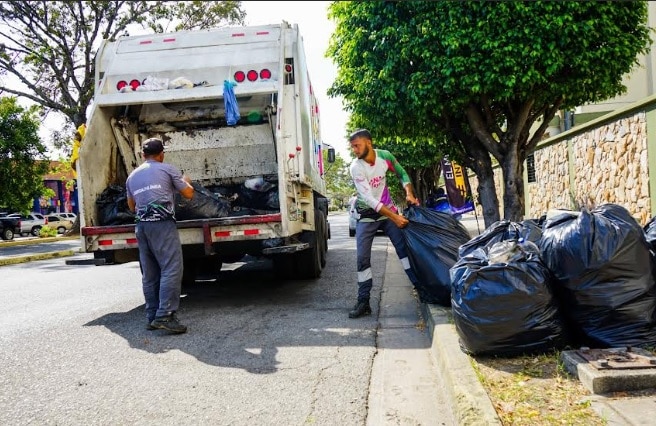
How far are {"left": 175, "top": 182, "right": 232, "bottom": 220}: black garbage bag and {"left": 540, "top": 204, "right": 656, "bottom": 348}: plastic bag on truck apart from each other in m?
3.60

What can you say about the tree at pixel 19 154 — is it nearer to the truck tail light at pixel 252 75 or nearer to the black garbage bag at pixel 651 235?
the truck tail light at pixel 252 75

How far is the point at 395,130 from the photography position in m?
8.45

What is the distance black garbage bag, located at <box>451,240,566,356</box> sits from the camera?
311cm

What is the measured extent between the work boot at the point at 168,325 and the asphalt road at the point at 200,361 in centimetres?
8

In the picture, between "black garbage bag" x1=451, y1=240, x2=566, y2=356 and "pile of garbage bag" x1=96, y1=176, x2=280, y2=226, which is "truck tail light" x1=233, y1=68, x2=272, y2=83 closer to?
"pile of garbage bag" x1=96, y1=176, x2=280, y2=226

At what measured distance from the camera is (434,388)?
3230 millimetres

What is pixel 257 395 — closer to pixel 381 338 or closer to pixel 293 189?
pixel 381 338

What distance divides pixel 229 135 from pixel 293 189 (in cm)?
154

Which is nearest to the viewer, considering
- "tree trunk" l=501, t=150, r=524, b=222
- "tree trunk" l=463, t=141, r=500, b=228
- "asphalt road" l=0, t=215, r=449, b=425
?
"asphalt road" l=0, t=215, r=449, b=425

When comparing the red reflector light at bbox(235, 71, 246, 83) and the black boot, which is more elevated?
→ the red reflector light at bbox(235, 71, 246, 83)

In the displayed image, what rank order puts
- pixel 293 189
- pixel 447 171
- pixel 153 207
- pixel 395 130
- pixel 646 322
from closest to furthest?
pixel 646 322 → pixel 153 207 → pixel 293 189 → pixel 395 130 → pixel 447 171

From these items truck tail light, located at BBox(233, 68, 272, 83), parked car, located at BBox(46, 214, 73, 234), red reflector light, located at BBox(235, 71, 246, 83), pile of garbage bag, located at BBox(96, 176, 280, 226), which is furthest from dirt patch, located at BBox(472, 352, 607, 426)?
parked car, located at BBox(46, 214, 73, 234)

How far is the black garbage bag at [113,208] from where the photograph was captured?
571 centimetres

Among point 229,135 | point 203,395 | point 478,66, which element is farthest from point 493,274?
point 229,135
